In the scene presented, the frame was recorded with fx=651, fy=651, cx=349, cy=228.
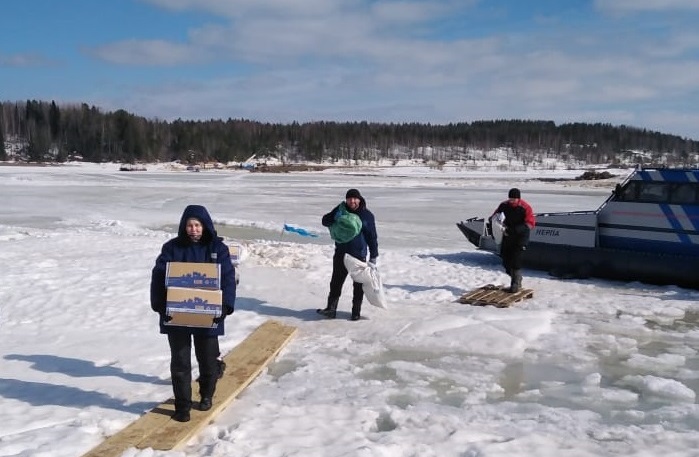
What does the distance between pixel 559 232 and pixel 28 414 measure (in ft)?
29.9

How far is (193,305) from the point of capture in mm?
4547

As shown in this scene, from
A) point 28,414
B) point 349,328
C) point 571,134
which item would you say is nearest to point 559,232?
point 349,328

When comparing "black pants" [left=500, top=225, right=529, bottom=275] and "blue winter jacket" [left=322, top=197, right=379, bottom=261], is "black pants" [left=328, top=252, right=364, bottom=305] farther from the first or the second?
"black pants" [left=500, top=225, right=529, bottom=275]

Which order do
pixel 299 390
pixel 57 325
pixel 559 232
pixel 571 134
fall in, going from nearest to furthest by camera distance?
pixel 299 390
pixel 57 325
pixel 559 232
pixel 571 134

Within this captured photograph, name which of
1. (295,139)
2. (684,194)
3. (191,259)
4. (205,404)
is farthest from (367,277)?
(295,139)

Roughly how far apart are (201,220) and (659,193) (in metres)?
8.56

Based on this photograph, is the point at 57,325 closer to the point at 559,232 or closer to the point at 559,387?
the point at 559,387

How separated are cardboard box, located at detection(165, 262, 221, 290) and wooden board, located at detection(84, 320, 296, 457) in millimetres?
952

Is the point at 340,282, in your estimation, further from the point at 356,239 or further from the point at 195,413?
the point at 195,413

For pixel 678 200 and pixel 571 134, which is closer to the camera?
pixel 678 200

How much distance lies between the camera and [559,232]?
1147 centimetres

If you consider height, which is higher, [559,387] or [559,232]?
[559,232]

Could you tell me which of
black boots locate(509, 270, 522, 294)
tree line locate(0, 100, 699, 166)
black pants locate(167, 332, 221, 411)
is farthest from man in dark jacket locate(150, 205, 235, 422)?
tree line locate(0, 100, 699, 166)

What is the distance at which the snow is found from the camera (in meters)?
4.50
